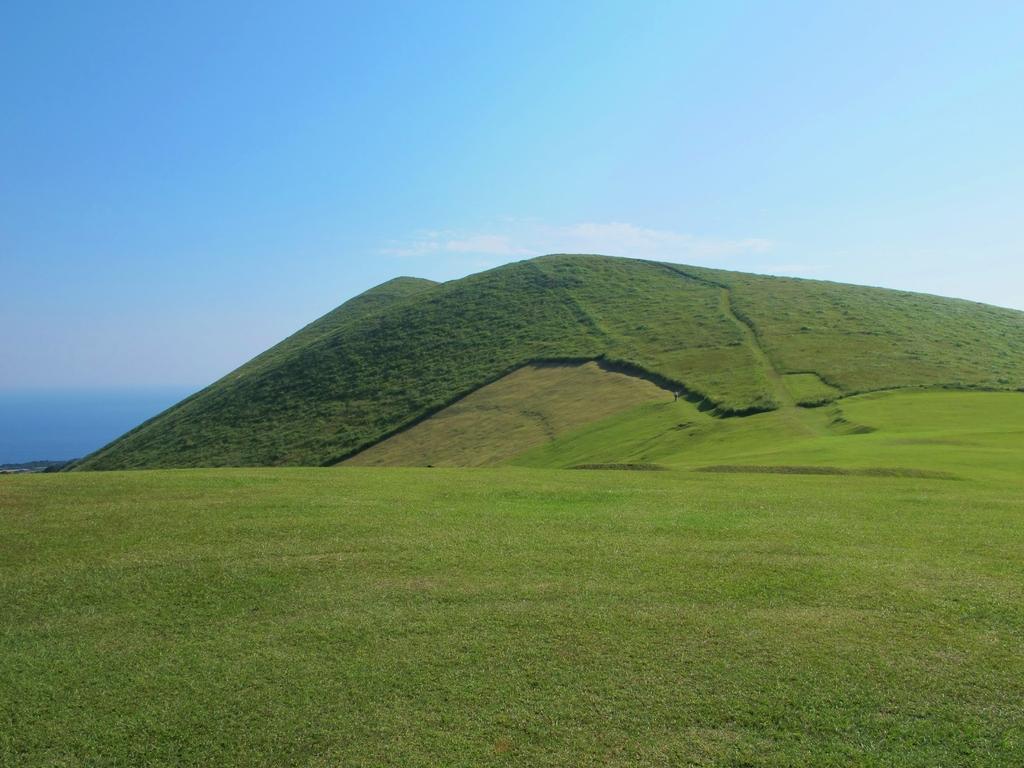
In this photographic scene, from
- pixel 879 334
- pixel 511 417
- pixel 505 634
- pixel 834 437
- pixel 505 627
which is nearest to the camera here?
pixel 505 634

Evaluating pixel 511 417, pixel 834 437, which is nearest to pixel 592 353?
pixel 511 417

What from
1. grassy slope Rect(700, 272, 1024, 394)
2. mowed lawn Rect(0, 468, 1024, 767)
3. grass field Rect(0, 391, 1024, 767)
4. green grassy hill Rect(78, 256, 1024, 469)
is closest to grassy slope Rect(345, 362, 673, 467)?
green grassy hill Rect(78, 256, 1024, 469)

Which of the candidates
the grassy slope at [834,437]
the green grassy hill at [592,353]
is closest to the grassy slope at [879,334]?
the green grassy hill at [592,353]

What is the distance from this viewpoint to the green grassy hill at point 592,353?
54.8 m

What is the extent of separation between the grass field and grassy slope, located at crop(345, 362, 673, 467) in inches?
1148

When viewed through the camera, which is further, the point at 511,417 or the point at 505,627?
the point at 511,417

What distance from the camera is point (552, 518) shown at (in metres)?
17.2

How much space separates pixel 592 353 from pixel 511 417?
14.8 meters

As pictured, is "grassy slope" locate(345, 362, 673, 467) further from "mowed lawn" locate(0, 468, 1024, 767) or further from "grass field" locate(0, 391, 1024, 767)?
"mowed lawn" locate(0, 468, 1024, 767)

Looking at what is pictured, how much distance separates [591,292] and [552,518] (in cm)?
7801

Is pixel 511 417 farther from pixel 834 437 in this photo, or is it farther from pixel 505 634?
pixel 505 634

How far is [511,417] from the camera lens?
2223 inches

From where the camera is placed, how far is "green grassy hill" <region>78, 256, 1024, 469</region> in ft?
180

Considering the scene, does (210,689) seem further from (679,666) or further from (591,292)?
(591,292)
